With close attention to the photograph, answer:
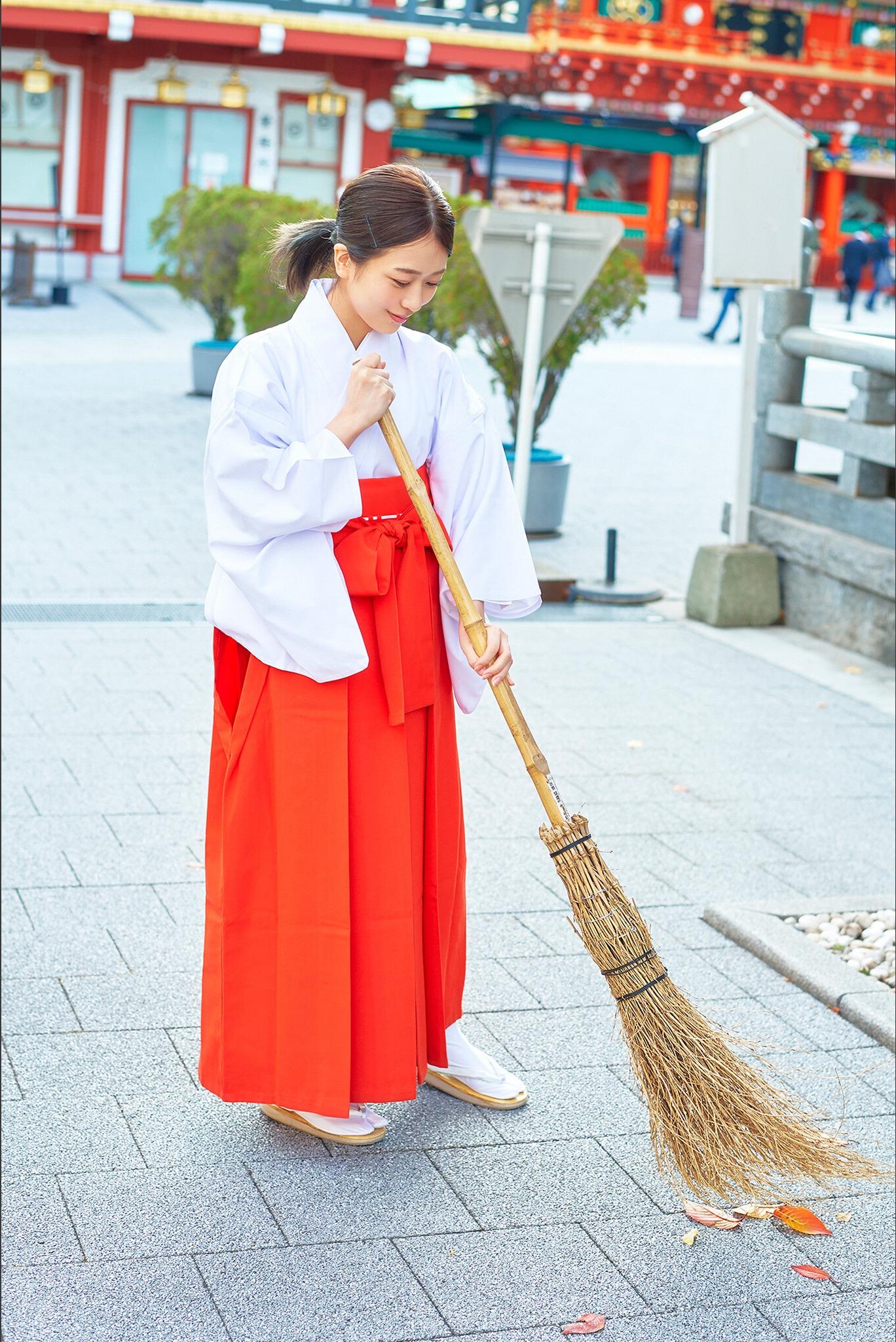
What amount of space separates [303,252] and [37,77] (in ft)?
66.8

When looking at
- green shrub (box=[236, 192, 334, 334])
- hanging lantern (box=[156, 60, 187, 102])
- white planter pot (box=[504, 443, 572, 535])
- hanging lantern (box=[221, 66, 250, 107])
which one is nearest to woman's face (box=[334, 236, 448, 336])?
white planter pot (box=[504, 443, 572, 535])

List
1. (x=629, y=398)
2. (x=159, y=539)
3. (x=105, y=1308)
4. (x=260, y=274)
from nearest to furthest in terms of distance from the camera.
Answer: (x=105, y=1308) < (x=159, y=539) < (x=260, y=274) < (x=629, y=398)

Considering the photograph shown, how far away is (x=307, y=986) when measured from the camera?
2.78 metres

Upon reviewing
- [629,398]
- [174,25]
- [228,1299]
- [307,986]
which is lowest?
[228,1299]

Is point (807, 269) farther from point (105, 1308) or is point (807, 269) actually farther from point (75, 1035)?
point (105, 1308)

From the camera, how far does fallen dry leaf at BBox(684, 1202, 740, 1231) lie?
279cm

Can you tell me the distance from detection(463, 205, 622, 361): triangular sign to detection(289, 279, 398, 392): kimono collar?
4.98 metres

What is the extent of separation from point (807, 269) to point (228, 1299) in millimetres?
6014

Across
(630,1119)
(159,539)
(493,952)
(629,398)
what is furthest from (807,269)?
(629,398)

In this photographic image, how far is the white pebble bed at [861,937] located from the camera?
383 cm

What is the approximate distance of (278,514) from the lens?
2.55 meters

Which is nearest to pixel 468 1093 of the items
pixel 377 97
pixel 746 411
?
pixel 746 411

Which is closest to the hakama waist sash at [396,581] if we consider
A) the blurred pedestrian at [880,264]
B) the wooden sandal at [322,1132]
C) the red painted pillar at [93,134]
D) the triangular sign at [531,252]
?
the wooden sandal at [322,1132]

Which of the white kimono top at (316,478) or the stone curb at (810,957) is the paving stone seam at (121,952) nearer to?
the white kimono top at (316,478)
